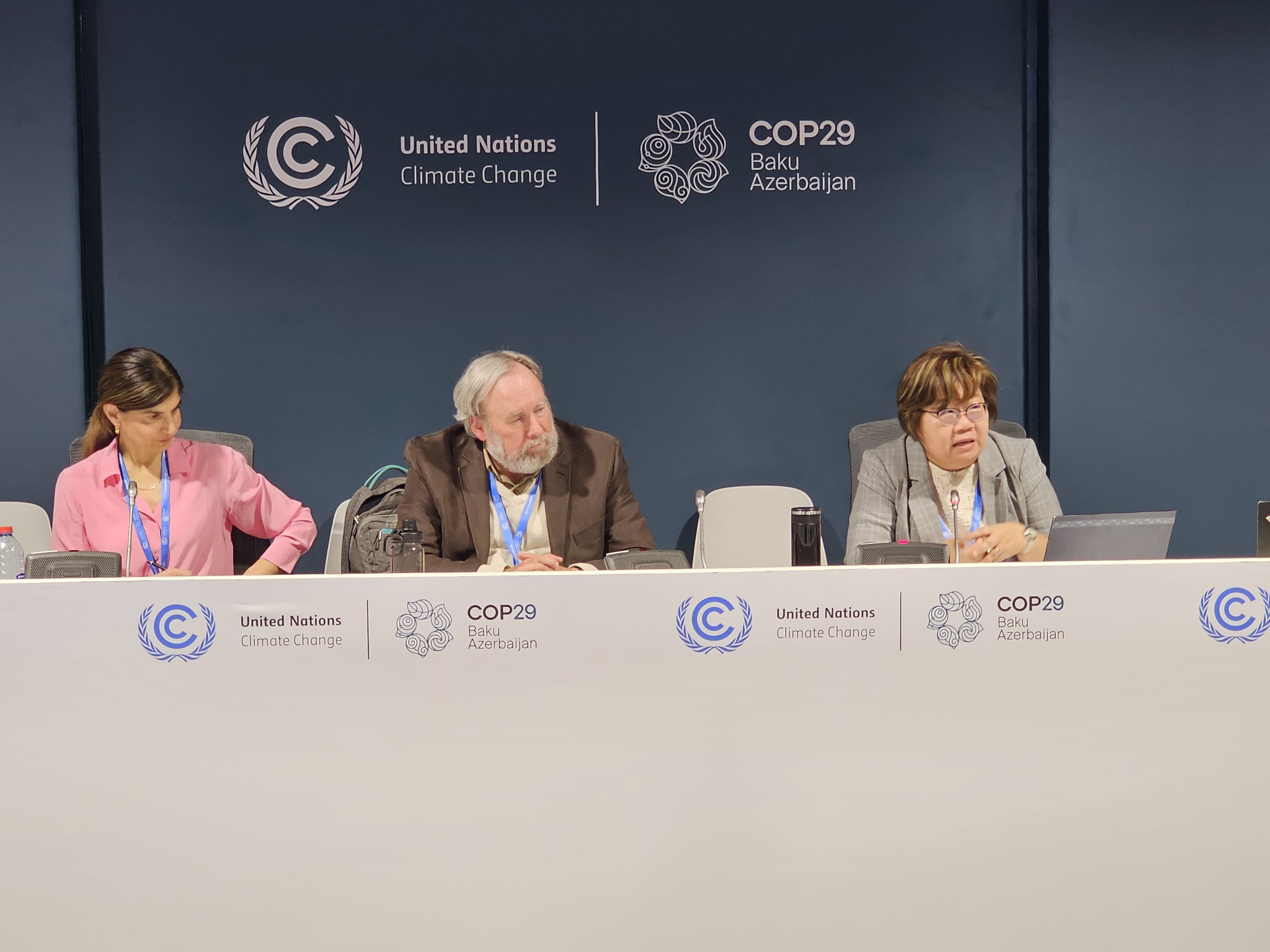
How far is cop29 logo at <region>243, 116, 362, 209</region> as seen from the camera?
3746 mm

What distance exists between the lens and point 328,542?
3.97 meters

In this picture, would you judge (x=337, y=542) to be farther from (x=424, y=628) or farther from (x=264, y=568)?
(x=424, y=628)

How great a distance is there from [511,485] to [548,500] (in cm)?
14

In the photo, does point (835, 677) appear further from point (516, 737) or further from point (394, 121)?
point (394, 121)

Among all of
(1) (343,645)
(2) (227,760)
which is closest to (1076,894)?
(1) (343,645)

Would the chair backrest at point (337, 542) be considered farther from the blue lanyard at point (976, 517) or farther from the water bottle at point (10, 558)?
the blue lanyard at point (976, 517)

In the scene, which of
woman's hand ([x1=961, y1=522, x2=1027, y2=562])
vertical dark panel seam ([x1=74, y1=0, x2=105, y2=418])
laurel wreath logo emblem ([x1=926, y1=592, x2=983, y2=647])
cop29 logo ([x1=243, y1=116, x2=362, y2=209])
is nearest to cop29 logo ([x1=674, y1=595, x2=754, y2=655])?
laurel wreath logo emblem ([x1=926, y1=592, x2=983, y2=647])

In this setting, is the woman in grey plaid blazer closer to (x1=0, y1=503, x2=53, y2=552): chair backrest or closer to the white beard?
the white beard

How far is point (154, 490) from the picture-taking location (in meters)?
2.79

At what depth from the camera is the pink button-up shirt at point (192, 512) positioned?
2736 mm

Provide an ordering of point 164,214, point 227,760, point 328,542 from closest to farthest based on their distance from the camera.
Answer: point 227,760, point 164,214, point 328,542

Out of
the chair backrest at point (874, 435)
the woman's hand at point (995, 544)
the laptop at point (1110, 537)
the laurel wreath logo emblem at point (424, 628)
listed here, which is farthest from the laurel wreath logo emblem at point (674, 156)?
the laurel wreath logo emblem at point (424, 628)

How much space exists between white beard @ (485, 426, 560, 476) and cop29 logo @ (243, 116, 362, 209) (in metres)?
1.72

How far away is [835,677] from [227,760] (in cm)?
100
